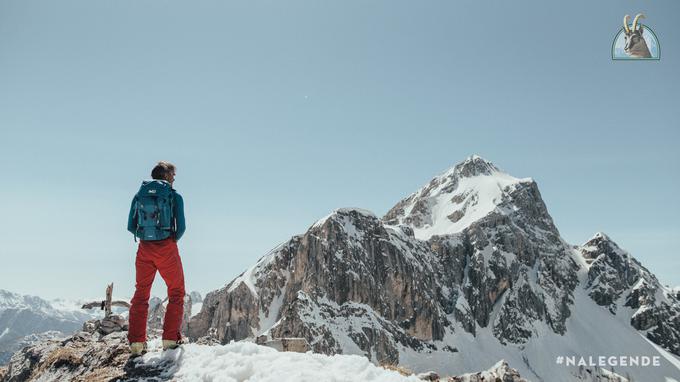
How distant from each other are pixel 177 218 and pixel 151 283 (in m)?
1.43

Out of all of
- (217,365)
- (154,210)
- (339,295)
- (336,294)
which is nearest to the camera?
(217,365)

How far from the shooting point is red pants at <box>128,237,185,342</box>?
9266 mm

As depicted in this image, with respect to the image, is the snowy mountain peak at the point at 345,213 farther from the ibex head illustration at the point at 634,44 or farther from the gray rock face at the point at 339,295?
the ibex head illustration at the point at 634,44

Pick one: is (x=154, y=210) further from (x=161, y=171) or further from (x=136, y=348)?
(x=136, y=348)

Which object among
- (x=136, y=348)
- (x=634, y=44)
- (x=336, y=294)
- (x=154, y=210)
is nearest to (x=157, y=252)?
(x=154, y=210)

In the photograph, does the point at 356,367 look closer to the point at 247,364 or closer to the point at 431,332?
the point at 247,364

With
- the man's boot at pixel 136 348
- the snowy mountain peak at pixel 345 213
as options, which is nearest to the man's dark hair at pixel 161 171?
the man's boot at pixel 136 348

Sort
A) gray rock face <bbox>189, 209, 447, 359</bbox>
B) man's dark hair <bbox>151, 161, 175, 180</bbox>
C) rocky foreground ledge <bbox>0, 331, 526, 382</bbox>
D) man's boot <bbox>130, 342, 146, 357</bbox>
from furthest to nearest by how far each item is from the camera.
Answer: gray rock face <bbox>189, 209, 447, 359</bbox> < man's dark hair <bbox>151, 161, 175, 180</bbox> < man's boot <bbox>130, 342, 146, 357</bbox> < rocky foreground ledge <bbox>0, 331, 526, 382</bbox>

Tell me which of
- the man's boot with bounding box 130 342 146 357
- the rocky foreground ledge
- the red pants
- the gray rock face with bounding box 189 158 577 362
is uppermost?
the gray rock face with bounding box 189 158 577 362

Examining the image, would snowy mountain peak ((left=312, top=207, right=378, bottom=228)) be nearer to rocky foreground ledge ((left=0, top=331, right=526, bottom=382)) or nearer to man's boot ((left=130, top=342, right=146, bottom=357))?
rocky foreground ledge ((left=0, top=331, right=526, bottom=382))

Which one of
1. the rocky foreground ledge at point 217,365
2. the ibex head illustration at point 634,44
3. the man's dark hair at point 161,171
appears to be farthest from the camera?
the ibex head illustration at point 634,44

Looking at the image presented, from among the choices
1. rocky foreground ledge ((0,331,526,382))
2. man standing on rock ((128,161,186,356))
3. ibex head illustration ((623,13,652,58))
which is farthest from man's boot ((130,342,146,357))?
ibex head illustration ((623,13,652,58))

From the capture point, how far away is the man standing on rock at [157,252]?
921cm

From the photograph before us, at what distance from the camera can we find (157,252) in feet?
30.3
